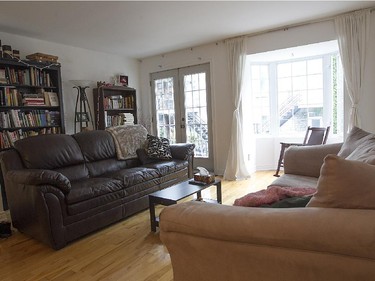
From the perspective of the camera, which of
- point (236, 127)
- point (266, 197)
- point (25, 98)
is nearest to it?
point (266, 197)

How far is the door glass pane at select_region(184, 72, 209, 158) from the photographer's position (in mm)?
4873

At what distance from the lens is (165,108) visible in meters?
5.40

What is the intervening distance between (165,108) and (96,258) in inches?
145

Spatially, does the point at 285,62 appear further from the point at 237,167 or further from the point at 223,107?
the point at 237,167

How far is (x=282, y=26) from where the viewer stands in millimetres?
3867

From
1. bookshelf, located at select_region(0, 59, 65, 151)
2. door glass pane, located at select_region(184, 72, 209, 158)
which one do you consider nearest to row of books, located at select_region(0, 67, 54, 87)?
bookshelf, located at select_region(0, 59, 65, 151)

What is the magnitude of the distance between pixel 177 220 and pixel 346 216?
1.96 feet

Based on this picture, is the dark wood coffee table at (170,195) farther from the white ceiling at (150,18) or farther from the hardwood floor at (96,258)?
the white ceiling at (150,18)

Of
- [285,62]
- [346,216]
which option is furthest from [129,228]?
[285,62]

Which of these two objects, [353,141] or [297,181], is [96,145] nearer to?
[297,181]

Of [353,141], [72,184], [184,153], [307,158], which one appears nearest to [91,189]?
[72,184]

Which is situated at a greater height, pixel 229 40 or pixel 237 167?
pixel 229 40

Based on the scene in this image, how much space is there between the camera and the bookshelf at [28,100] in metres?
3.41

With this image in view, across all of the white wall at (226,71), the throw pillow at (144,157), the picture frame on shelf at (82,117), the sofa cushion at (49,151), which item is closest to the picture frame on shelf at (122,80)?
the white wall at (226,71)
